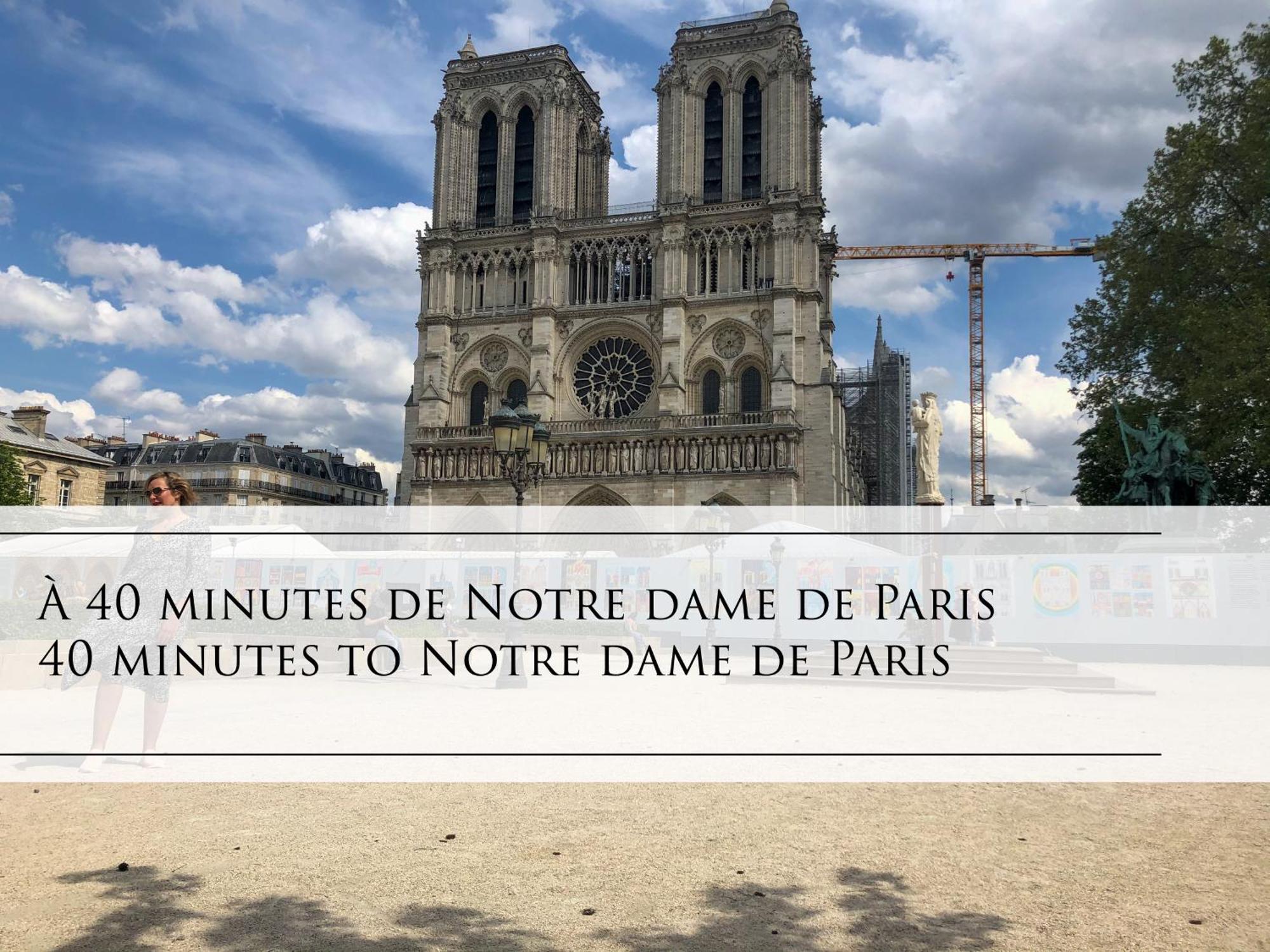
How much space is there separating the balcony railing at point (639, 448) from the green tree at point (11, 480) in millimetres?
16055

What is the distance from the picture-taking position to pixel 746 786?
7609 mm

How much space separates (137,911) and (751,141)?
148 ft

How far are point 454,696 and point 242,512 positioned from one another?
44567 mm

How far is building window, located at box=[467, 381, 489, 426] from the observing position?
46.8m

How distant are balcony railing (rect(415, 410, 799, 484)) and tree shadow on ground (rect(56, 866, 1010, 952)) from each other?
3574 cm

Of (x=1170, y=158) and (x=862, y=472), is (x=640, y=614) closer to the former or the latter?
(x=1170, y=158)

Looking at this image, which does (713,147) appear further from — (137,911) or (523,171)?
(137,911)

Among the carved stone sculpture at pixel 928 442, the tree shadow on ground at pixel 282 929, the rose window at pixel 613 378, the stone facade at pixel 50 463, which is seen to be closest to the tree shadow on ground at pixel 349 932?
the tree shadow on ground at pixel 282 929

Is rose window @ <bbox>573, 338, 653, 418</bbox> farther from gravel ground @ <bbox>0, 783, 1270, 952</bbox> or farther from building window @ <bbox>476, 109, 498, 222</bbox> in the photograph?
gravel ground @ <bbox>0, 783, 1270, 952</bbox>

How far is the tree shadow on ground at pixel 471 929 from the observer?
4285 mm

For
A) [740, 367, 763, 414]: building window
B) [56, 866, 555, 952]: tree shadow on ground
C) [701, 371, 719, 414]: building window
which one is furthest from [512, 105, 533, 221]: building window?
[56, 866, 555, 952]: tree shadow on ground

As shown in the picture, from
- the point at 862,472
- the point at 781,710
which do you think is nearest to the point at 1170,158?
the point at 781,710
